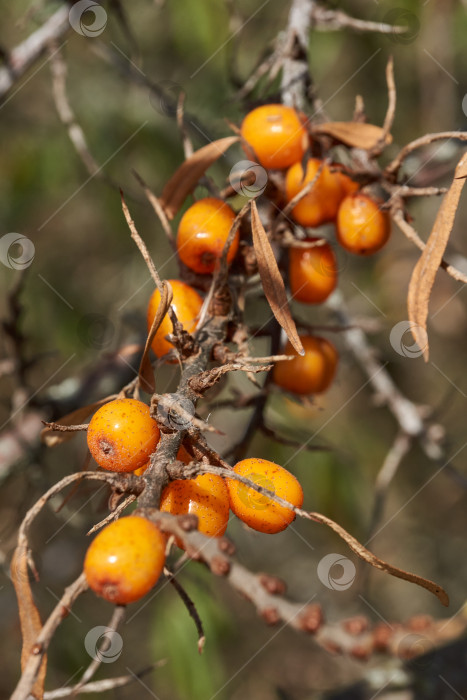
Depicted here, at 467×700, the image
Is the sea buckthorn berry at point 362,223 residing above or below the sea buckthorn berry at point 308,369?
above

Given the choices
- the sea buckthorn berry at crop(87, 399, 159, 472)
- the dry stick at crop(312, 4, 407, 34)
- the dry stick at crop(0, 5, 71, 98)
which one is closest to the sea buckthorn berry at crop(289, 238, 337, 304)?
the sea buckthorn berry at crop(87, 399, 159, 472)

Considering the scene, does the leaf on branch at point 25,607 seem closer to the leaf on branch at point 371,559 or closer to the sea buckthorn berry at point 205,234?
the leaf on branch at point 371,559

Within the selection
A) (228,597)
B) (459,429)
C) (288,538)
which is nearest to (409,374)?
(459,429)

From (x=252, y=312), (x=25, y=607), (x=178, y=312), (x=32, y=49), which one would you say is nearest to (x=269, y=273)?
(x=178, y=312)

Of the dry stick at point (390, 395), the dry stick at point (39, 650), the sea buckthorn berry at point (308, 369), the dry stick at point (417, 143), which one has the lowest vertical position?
the dry stick at point (390, 395)

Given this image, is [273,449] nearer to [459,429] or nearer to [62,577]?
[62,577]

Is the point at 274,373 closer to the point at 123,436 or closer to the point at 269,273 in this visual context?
the point at 269,273

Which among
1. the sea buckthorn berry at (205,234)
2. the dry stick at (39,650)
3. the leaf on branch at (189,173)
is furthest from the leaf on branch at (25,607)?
the leaf on branch at (189,173)
